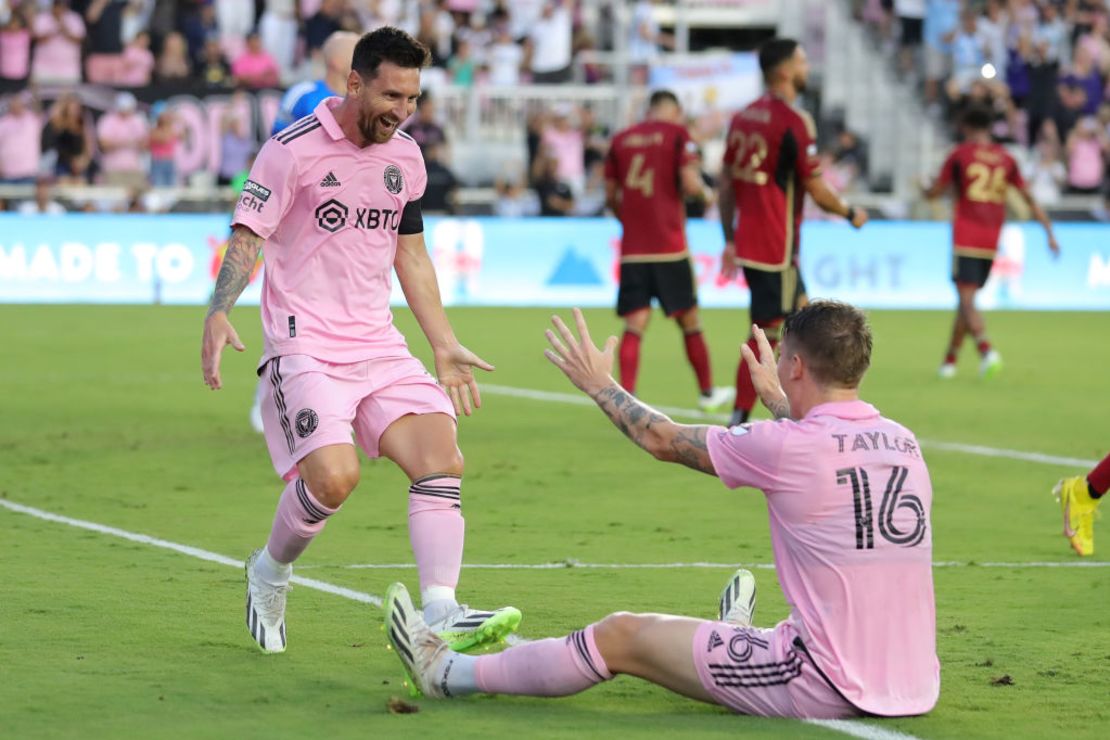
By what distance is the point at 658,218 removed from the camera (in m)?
15.1

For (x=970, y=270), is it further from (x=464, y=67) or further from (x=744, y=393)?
(x=464, y=67)

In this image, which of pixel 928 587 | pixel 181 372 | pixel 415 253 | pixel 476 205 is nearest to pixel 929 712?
pixel 928 587

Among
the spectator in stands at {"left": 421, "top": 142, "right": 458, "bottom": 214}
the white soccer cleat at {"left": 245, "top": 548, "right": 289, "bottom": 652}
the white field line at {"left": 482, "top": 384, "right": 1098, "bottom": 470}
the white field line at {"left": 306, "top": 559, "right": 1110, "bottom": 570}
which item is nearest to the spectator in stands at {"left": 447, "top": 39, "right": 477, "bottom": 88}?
the spectator in stands at {"left": 421, "top": 142, "right": 458, "bottom": 214}

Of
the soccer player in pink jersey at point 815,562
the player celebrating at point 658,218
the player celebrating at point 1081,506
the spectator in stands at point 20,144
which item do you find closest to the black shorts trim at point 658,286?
the player celebrating at point 658,218

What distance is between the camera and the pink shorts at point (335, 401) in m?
6.39

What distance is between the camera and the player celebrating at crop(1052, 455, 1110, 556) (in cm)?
827

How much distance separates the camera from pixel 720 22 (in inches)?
1359

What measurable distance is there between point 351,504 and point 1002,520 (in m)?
3.32

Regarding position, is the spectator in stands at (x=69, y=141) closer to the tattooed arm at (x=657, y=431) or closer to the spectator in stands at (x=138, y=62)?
the spectator in stands at (x=138, y=62)

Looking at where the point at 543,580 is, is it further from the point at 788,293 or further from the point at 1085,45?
the point at 1085,45

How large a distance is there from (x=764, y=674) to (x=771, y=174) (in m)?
8.04

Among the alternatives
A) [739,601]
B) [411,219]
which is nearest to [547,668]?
[739,601]

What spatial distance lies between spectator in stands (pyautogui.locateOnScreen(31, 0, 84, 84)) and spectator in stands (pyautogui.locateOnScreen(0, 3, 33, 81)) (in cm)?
15

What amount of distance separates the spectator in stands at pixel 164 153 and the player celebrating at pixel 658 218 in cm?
1303
